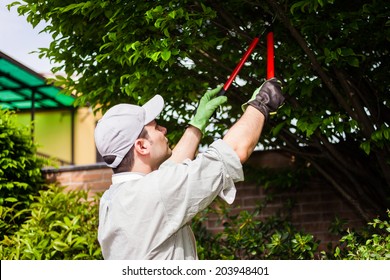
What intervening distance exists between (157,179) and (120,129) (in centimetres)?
40

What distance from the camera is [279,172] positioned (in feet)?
23.8

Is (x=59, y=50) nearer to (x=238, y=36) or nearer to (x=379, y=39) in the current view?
(x=238, y=36)

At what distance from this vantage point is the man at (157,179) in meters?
2.82

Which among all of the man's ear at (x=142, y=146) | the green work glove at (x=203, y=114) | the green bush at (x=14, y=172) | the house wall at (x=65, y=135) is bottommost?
the man's ear at (x=142, y=146)

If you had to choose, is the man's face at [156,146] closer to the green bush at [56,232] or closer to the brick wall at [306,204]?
the green bush at [56,232]

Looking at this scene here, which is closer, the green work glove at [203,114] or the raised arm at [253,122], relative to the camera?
the raised arm at [253,122]

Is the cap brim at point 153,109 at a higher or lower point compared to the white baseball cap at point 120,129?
higher

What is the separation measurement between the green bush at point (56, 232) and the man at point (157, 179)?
3.25 meters

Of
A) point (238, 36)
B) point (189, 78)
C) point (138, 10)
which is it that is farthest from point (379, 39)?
point (138, 10)

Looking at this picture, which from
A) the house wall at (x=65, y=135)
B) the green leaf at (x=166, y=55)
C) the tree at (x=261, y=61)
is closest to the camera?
the green leaf at (x=166, y=55)

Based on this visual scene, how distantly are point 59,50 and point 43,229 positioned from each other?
1907 millimetres

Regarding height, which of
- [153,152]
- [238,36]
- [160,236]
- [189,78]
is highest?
[238,36]

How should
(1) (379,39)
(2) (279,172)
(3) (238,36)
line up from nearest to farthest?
(1) (379,39) → (3) (238,36) → (2) (279,172)

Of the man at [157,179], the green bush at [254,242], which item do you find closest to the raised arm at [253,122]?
the man at [157,179]
